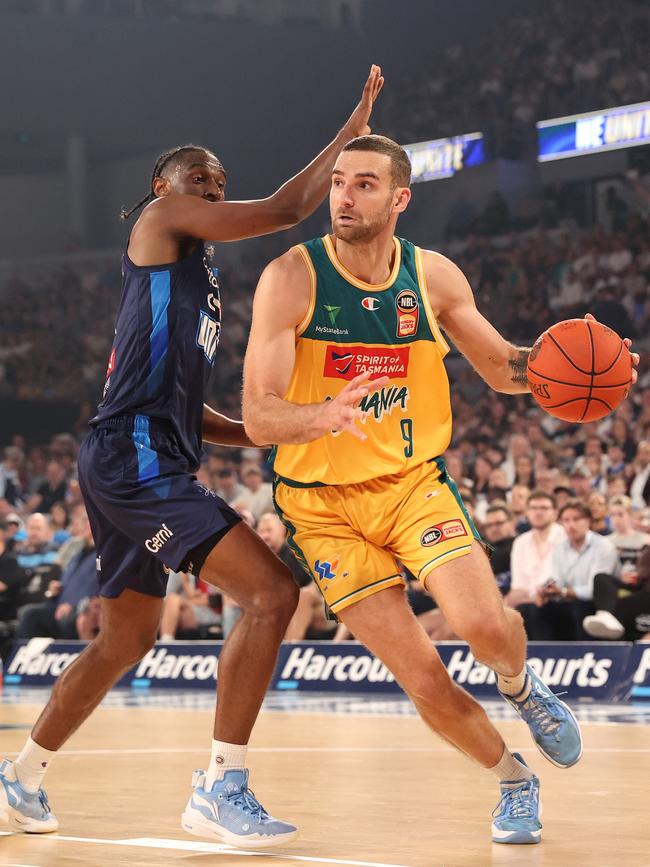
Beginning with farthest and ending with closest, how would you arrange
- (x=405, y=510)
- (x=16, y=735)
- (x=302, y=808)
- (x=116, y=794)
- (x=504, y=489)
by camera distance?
(x=504, y=489) → (x=16, y=735) → (x=116, y=794) → (x=302, y=808) → (x=405, y=510)

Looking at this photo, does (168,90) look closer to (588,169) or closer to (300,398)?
(588,169)

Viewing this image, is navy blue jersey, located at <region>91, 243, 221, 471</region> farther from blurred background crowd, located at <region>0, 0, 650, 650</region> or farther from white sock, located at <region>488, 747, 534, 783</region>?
blurred background crowd, located at <region>0, 0, 650, 650</region>

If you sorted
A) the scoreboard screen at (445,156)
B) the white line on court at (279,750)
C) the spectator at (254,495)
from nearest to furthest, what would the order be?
the white line on court at (279,750), the spectator at (254,495), the scoreboard screen at (445,156)

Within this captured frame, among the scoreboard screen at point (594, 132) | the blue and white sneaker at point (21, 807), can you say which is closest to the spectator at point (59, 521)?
the scoreboard screen at point (594, 132)

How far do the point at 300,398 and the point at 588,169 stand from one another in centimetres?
1818

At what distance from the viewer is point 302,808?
543cm

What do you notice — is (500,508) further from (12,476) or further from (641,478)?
(12,476)

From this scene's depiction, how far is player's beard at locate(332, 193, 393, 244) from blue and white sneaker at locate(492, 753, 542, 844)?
1942mm

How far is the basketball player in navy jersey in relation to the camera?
15.1 ft

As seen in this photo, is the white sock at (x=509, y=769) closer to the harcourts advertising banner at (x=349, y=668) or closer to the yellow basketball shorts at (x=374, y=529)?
the yellow basketball shorts at (x=374, y=529)

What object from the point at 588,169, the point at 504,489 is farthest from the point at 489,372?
the point at 588,169

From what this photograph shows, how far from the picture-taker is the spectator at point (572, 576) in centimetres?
1127

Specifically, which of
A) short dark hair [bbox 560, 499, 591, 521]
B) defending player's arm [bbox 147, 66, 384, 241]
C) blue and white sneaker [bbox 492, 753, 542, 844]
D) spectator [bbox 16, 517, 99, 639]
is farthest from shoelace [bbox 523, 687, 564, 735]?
spectator [bbox 16, 517, 99, 639]

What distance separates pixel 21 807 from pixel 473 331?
243 centimetres
